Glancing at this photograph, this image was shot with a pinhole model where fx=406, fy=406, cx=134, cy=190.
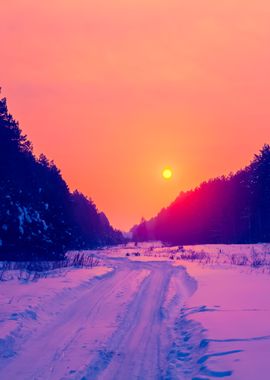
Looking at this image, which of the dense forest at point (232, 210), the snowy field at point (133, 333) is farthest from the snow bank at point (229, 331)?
the dense forest at point (232, 210)

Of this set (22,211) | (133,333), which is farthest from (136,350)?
(22,211)

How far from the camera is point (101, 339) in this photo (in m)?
7.59

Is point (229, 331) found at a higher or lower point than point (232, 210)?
lower

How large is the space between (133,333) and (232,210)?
7039 cm

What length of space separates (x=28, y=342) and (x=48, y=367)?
1721 mm

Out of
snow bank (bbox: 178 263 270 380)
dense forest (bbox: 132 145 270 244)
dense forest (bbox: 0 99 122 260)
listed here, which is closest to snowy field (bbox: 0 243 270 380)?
snow bank (bbox: 178 263 270 380)

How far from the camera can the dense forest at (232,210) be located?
2504 inches

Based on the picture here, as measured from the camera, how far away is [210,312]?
9.69 m

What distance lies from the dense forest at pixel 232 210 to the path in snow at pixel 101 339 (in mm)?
52635

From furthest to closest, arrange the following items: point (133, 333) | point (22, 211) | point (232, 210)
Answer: point (232, 210) < point (22, 211) < point (133, 333)

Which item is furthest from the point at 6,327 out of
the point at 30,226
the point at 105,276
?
the point at 30,226

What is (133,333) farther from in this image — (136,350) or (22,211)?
(22,211)

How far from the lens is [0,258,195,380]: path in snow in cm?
588

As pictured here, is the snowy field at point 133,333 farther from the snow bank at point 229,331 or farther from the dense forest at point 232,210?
the dense forest at point 232,210
